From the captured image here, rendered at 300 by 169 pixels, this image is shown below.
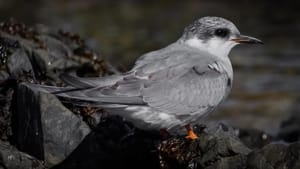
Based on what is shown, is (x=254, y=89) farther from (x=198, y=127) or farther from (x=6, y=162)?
(x=6, y=162)

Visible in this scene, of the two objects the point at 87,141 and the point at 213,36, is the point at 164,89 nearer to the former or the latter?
the point at 87,141

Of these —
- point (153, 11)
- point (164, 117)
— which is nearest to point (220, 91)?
point (164, 117)

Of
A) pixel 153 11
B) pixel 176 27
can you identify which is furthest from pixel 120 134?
pixel 153 11

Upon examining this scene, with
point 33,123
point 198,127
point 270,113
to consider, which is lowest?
point 270,113

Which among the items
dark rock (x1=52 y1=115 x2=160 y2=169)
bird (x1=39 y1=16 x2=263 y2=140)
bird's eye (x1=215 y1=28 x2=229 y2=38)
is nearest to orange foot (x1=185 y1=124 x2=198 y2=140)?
bird (x1=39 y1=16 x2=263 y2=140)

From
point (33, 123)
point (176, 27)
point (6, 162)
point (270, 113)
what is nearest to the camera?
point (6, 162)

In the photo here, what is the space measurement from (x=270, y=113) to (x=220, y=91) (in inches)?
160

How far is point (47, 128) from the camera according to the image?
21.3 feet

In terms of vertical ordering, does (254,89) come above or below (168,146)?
below

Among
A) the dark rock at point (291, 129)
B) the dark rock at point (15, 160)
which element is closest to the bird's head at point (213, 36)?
the dark rock at point (15, 160)

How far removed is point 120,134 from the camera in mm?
6727

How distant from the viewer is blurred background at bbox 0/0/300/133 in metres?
10.9

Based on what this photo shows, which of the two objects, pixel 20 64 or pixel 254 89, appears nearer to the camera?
pixel 20 64

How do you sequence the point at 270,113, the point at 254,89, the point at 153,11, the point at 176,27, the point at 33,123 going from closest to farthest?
1. the point at 33,123
2. the point at 270,113
3. the point at 254,89
4. the point at 176,27
5. the point at 153,11
